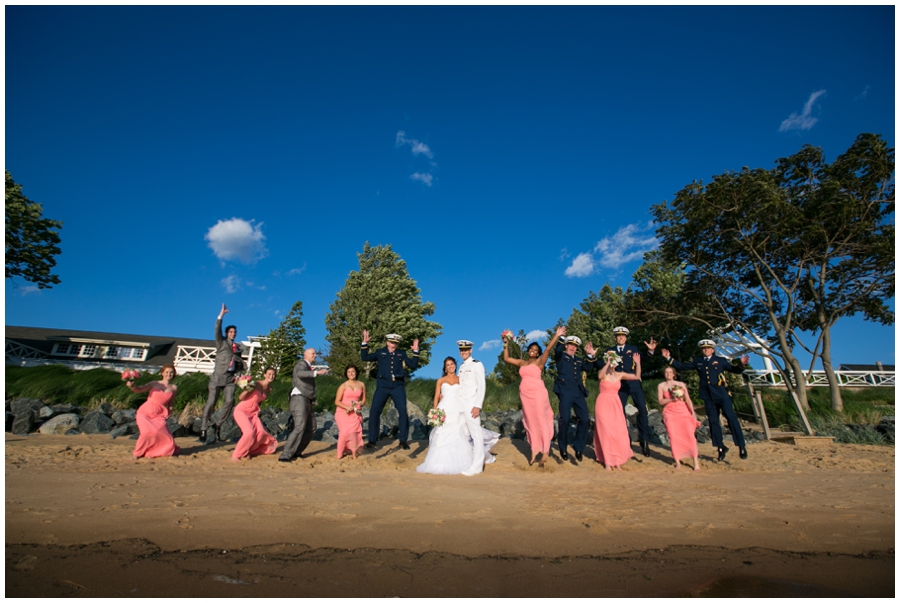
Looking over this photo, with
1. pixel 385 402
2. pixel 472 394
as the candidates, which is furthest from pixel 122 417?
pixel 472 394

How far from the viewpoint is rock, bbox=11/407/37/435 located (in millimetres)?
10070

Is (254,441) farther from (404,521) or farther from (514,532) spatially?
(514,532)

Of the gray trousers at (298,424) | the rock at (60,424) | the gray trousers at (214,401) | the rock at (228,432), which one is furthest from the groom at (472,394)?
the rock at (60,424)

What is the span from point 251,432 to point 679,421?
770 centimetres

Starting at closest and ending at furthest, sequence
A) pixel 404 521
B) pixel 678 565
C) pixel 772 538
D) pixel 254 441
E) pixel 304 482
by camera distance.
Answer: pixel 678 565 < pixel 772 538 < pixel 404 521 < pixel 304 482 < pixel 254 441

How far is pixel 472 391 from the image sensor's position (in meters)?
7.51

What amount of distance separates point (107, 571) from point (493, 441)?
6.07 m

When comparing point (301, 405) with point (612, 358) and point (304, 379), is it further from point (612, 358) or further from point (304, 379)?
point (612, 358)

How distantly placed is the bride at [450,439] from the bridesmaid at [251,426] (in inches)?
124

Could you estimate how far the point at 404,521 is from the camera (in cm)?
375

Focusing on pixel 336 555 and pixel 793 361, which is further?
pixel 793 361

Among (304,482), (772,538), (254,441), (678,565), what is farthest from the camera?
(254,441)

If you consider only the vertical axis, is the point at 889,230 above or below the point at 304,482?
above

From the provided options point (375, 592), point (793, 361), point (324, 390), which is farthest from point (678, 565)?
point (793, 361)
